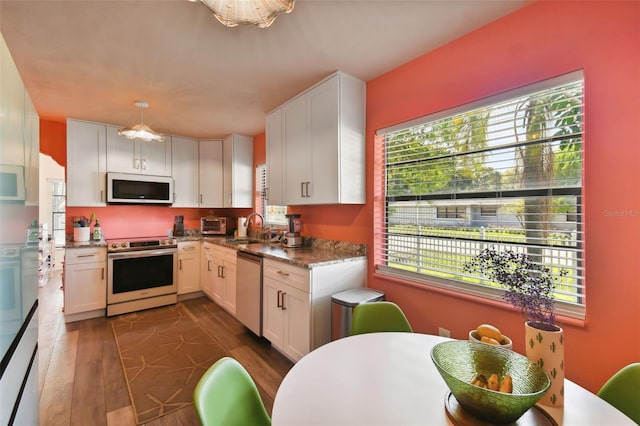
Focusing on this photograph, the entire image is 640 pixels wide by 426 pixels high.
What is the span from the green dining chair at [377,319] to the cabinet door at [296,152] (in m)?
1.34

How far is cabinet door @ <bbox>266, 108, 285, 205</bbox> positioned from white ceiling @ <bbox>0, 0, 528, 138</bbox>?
253 mm

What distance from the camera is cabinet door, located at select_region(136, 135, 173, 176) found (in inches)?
156

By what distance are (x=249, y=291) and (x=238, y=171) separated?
2.18 m

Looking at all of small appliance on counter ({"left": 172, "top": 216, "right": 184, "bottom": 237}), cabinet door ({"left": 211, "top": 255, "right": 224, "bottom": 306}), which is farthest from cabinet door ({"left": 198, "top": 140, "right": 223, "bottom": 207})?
cabinet door ({"left": 211, "top": 255, "right": 224, "bottom": 306})

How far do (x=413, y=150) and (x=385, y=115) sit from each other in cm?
43

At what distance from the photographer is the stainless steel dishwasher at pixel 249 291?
270 centimetres

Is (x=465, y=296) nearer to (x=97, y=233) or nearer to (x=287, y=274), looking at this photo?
(x=287, y=274)

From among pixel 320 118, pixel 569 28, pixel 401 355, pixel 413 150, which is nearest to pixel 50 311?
pixel 320 118

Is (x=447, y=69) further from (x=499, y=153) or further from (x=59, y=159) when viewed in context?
(x=59, y=159)

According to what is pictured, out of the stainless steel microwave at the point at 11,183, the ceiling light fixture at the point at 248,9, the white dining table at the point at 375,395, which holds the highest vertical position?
the ceiling light fixture at the point at 248,9

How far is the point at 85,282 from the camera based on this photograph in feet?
11.0

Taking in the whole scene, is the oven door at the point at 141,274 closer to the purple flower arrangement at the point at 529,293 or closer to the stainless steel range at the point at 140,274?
the stainless steel range at the point at 140,274

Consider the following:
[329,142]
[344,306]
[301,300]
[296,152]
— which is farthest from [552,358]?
[296,152]

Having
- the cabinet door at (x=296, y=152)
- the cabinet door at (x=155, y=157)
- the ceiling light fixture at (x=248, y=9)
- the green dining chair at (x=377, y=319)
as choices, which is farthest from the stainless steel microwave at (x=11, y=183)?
the cabinet door at (x=155, y=157)
